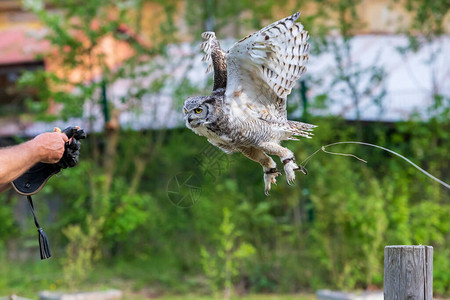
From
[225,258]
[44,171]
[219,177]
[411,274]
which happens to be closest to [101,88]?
[219,177]

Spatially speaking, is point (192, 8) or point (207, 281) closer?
point (207, 281)

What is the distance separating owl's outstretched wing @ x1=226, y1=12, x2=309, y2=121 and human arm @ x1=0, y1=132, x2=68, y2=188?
0.86 metres

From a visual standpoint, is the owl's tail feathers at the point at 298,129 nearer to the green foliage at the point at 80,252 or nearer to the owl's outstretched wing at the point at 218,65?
the owl's outstretched wing at the point at 218,65

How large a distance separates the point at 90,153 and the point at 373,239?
14.0 feet

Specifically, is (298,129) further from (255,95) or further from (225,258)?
(225,258)

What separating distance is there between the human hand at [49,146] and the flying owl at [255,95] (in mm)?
630

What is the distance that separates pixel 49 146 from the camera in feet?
9.80

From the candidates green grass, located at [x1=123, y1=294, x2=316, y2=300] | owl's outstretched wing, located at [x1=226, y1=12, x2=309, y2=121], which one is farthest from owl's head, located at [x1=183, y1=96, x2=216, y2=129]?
green grass, located at [x1=123, y1=294, x2=316, y2=300]

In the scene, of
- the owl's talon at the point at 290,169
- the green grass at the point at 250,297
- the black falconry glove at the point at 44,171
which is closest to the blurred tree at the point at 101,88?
the green grass at the point at 250,297

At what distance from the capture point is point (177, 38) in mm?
9492

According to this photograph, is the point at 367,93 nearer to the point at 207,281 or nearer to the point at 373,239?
the point at 373,239

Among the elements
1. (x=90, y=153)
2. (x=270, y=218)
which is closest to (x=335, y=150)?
(x=270, y=218)

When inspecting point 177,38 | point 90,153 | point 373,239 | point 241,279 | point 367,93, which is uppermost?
point 177,38

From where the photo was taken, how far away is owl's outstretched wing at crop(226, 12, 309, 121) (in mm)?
3092
